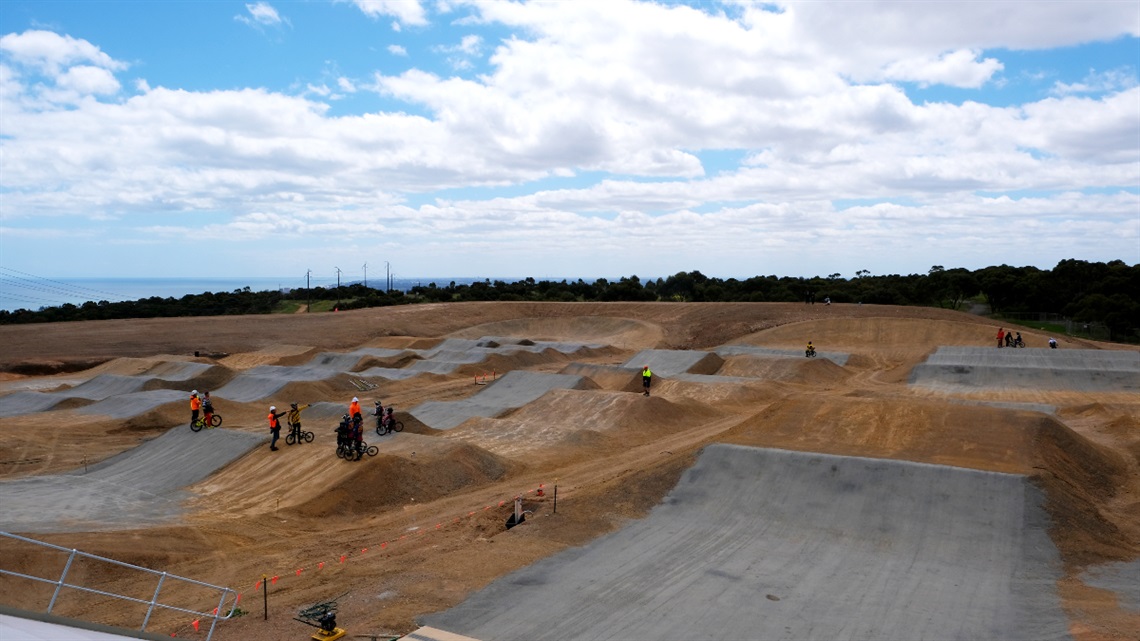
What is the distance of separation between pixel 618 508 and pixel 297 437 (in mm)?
11133

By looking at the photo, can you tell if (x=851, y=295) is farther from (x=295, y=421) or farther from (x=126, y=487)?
(x=126, y=487)

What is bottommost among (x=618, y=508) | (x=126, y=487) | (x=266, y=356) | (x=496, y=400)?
(x=126, y=487)

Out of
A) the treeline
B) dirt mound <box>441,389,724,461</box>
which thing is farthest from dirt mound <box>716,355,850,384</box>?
the treeline

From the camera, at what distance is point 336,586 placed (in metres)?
12.1

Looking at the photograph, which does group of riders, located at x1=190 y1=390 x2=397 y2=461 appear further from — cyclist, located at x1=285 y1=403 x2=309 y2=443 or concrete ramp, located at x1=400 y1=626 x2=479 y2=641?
concrete ramp, located at x1=400 y1=626 x2=479 y2=641

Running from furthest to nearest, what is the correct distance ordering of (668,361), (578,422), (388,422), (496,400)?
(668,361), (496,400), (578,422), (388,422)

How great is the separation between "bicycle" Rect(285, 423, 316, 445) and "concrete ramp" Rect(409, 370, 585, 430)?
20.1ft

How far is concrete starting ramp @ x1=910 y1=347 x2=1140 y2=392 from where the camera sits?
35.2m

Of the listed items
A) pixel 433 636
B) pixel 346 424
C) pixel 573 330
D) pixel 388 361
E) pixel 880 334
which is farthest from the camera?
pixel 573 330

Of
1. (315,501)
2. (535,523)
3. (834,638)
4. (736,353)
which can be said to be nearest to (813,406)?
(535,523)

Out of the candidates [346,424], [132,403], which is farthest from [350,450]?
[132,403]

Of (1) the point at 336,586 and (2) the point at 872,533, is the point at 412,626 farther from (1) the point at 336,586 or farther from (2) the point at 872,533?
(2) the point at 872,533

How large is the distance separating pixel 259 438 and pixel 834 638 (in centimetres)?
1809

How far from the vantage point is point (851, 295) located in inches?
3280
